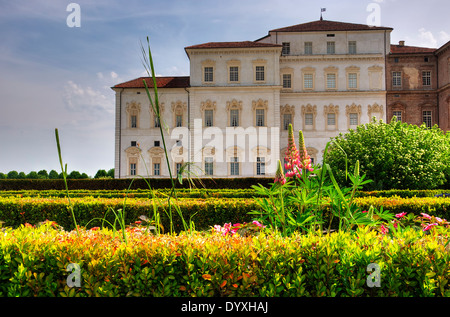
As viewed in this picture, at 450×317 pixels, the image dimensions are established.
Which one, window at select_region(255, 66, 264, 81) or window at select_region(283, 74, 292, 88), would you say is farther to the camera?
window at select_region(283, 74, 292, 88)

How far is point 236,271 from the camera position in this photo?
6.85 feet

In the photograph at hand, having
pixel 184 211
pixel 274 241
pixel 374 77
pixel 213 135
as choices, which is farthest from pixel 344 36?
pixel 274 241

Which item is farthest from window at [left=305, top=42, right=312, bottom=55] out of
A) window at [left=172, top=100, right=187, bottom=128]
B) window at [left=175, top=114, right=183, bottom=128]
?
window at [left=175, top=114, right=183, bottom=128]

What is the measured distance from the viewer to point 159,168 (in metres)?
29.7

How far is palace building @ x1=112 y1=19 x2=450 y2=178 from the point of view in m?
28.4

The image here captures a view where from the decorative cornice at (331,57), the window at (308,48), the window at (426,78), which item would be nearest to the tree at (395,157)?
the decorative cornice at (331,57)

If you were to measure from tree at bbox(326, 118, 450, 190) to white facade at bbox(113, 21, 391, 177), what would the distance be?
45.6ft

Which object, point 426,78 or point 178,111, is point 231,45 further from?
point 426,78

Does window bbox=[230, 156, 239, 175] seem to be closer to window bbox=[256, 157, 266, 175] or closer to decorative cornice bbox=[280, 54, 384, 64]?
window bbox=[256, 157, 266, 175]

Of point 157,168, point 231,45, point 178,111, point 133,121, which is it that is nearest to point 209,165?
point 157,168

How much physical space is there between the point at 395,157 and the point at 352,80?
63.0 feet

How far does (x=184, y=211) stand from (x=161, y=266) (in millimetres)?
3491
